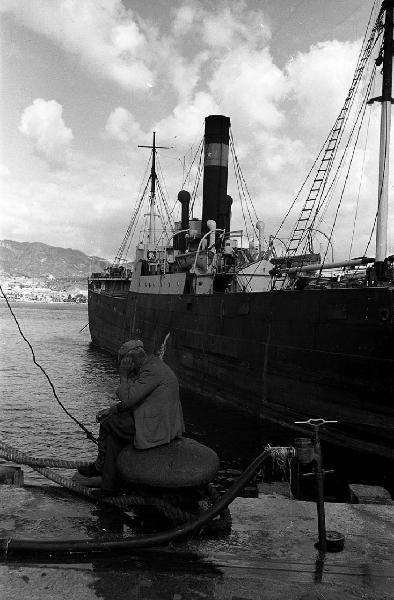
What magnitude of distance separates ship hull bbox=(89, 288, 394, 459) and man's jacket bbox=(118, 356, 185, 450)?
8.17 meters

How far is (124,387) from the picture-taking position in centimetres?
477

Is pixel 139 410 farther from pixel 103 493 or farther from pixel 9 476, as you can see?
pixel 9 476

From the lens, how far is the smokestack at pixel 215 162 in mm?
26219

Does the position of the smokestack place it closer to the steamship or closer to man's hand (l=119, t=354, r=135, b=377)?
the steamship

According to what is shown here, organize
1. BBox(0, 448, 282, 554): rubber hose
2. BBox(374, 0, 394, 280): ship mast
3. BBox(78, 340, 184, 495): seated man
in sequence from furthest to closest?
BBox(374, 0, 394, 280): ship mast
BBox(78, 340, 184, 495): seated man
BBox(0, 448, 282, 554): rubber hose

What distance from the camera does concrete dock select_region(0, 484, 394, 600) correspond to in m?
3.61

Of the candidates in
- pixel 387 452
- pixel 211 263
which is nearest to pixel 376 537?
pixel 387 452

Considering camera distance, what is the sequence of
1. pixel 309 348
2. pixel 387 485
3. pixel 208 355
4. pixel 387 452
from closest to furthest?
pixel 387 485 < pixel 387 452 < pixel 309 348 < pixel 208 355

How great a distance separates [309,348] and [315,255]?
22.6 ft

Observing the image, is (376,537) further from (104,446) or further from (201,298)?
(201,298)

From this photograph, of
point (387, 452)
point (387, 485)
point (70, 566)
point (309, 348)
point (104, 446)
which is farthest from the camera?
point (309, 348)

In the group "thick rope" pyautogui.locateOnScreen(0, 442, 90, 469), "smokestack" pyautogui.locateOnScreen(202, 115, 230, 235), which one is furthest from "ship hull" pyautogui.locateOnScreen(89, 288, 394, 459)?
"thick rope" pyautogui.locateOnScreen(0, 442, 90, 469)

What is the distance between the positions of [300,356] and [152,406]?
9925 mm

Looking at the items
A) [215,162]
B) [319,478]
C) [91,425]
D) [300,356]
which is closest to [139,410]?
[319,478]
